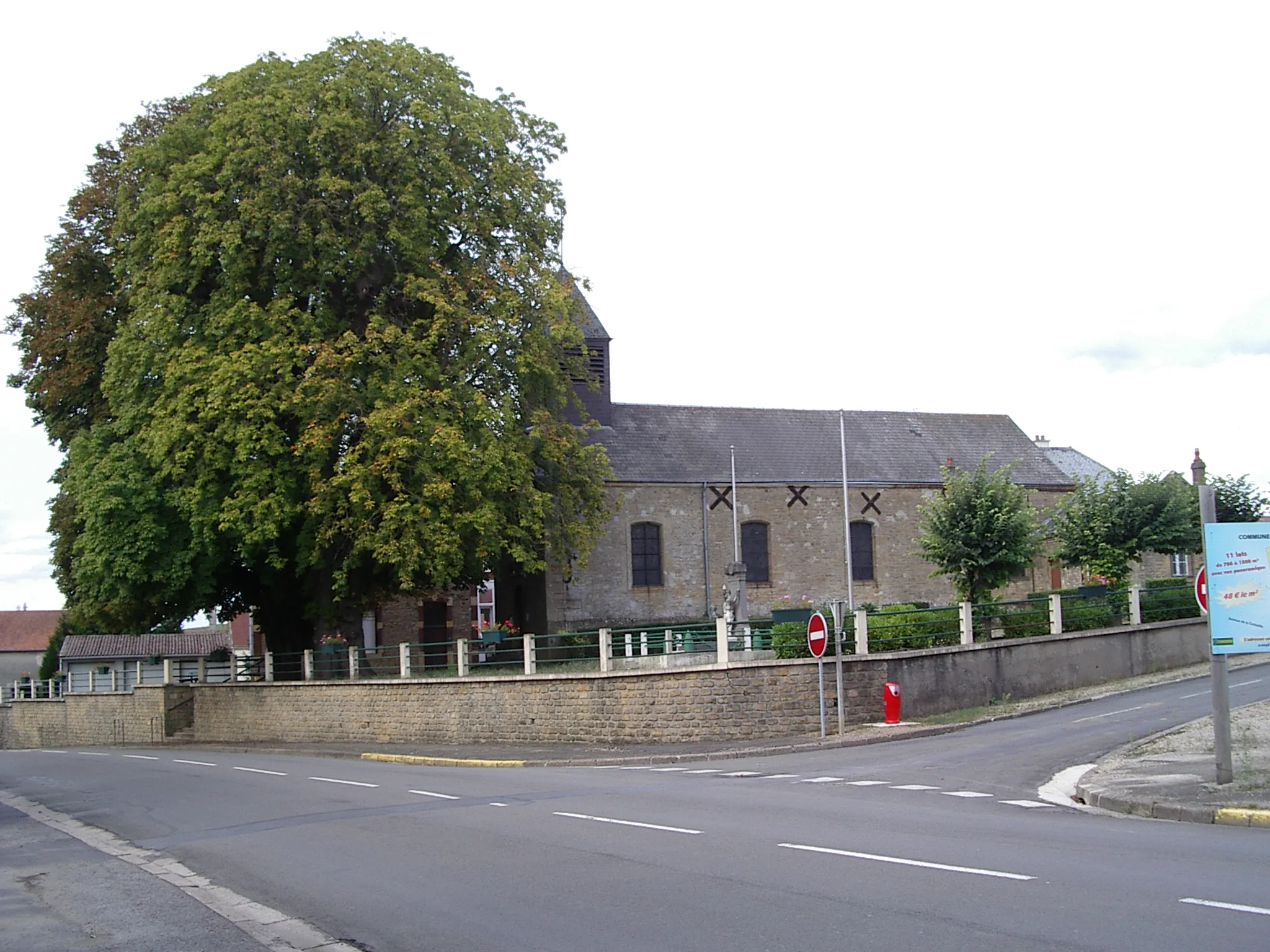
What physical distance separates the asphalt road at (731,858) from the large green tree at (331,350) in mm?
10810

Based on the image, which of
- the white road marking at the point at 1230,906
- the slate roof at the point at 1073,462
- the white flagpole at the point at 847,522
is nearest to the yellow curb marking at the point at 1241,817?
the white road marking at the point at 1230,906

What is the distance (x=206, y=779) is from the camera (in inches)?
754

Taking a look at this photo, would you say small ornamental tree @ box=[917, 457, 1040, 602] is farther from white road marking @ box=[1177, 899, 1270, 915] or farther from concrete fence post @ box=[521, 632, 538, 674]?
white road marking @ box=[1177, 899, 1270, 915]

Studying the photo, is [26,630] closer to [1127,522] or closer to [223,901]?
[1127,522]

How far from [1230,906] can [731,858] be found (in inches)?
138

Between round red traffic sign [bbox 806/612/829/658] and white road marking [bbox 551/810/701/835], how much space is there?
856cm

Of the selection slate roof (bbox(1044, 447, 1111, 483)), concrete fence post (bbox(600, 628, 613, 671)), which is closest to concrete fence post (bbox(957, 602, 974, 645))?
concrete fence post (bbox(600, 628, 613, 671))

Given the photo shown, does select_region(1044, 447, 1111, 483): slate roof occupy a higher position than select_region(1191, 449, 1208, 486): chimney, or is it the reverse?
select_region(1044, 447, 1111, 483): slate roof

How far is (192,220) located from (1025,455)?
34.2 metres

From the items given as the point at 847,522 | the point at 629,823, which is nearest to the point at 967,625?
A: the point at 629,823

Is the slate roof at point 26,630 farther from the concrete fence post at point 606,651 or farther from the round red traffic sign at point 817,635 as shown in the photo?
the round red traffic sign at point 817,635

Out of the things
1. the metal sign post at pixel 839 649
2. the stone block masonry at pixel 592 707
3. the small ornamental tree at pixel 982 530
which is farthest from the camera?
the small ornamental tree at pixel 982 530

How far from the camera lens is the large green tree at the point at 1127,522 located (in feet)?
109

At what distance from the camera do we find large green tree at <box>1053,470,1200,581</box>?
1314 inches
